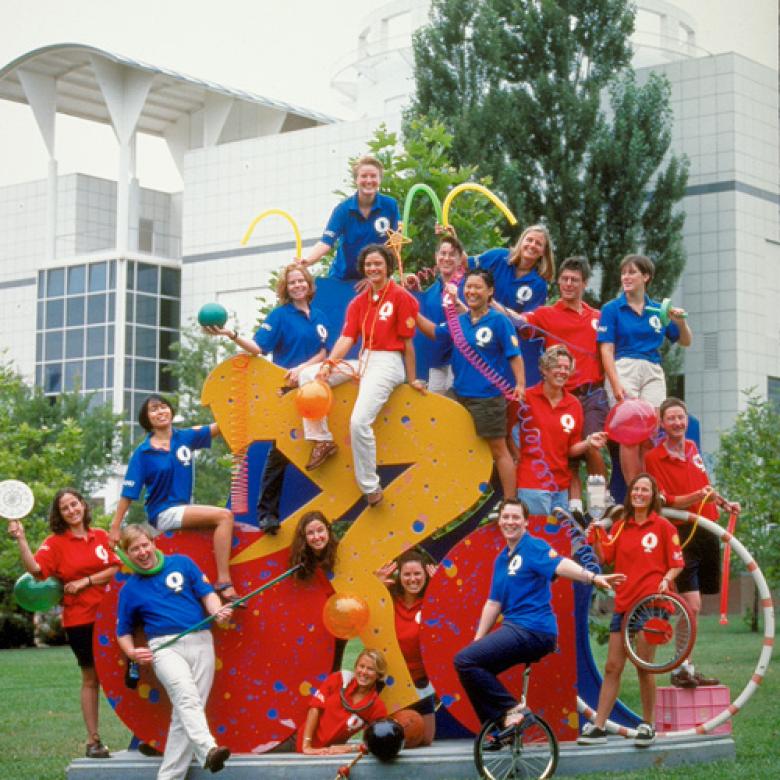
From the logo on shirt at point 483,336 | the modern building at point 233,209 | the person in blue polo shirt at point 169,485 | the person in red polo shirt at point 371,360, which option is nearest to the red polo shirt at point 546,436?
the logo on shirt at point 483,336

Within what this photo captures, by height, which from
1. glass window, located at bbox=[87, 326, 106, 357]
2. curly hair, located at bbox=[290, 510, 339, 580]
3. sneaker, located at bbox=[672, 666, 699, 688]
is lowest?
sneaker, located at bbox=[672, 666, 699, 688]

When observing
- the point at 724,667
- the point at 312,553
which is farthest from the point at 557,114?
the point at 312,553

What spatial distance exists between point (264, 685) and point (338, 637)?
0.63 meters

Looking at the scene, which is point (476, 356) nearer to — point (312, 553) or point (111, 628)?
point (312, 553)

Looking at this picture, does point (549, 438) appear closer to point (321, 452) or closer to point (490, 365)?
point (490, 365)

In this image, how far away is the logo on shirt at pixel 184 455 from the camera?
A: 11.1 metres

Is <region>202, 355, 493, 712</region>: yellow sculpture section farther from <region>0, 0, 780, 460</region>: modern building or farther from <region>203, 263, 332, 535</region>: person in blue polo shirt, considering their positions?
<region>0, 0, 780, 460</region>: modern building

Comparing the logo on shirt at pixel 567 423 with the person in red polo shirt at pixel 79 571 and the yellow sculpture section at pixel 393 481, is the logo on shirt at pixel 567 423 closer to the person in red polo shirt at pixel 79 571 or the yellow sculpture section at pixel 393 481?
the yellow sculpture section at pixel 393 481

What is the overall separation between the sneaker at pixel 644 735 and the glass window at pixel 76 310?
43.6 metres

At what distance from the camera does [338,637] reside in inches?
440

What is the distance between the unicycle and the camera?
9.98 m

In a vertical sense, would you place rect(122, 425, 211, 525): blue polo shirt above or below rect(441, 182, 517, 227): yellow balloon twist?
below

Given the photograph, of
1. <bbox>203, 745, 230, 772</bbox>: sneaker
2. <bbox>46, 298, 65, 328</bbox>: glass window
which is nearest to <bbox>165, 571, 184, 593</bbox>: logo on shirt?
<bbox>203, 745, 230, 772</bbox>: sneaker

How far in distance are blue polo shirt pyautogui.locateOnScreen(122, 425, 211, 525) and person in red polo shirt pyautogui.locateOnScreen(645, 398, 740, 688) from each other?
132 inches
